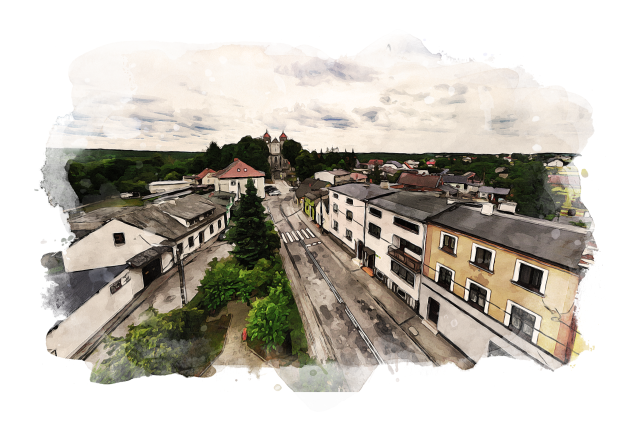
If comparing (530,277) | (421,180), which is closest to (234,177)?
(530,277)

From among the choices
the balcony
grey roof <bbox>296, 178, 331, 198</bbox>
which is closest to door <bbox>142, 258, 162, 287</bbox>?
the balcony

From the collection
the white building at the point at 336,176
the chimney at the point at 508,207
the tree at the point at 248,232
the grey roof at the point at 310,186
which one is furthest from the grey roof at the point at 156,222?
the white building at the point at 336,176

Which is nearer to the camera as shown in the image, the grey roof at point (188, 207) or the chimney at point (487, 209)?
the chimney at point (487, 209)

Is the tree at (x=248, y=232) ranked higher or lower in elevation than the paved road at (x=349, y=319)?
higher

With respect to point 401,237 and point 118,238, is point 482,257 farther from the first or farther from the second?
point 118,238

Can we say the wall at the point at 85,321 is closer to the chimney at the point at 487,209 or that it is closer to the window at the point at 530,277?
the window at the point at 530,277
